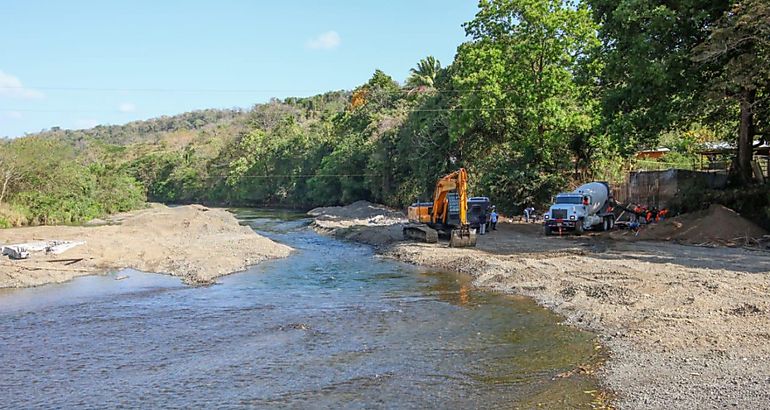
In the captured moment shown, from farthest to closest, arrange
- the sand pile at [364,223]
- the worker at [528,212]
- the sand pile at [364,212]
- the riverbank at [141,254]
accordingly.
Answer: the sand pile at [364,212] < the worker at [528,212] < the sand pile at [364,223] < the riverbank at [141,254]

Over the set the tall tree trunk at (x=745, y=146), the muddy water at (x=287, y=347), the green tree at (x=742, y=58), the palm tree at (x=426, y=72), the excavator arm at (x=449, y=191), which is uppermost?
the palm tree at (x=426, y=72)

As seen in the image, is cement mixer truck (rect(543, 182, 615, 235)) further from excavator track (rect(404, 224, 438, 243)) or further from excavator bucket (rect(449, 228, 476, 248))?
excavator track (rect(404, 224, 438, 243))

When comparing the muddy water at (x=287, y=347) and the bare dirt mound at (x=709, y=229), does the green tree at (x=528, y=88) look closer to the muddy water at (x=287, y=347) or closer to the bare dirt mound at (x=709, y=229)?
the bare dirt mound at (x=709, y=229)

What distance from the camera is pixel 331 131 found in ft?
281

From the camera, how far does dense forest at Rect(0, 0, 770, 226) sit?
27.8 m

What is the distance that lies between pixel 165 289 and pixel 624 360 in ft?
50.1

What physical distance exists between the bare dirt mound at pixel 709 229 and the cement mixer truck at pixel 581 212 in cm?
336

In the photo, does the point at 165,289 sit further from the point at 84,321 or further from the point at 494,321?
the point at 494,321

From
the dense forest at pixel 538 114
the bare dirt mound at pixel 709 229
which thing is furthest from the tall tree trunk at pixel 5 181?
the bare dirt mound at pixel 709 229

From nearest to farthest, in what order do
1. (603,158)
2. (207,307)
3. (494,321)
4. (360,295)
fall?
(494,321) → (207,307) → (360,295) → (603,158)

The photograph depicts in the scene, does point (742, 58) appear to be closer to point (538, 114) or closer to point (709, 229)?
point (709, 229)

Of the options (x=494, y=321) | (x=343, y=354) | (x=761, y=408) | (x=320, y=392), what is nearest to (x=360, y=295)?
(x=494, y=321)

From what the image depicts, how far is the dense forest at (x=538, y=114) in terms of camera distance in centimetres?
2775

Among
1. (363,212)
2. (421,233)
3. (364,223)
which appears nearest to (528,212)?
(421,233)
